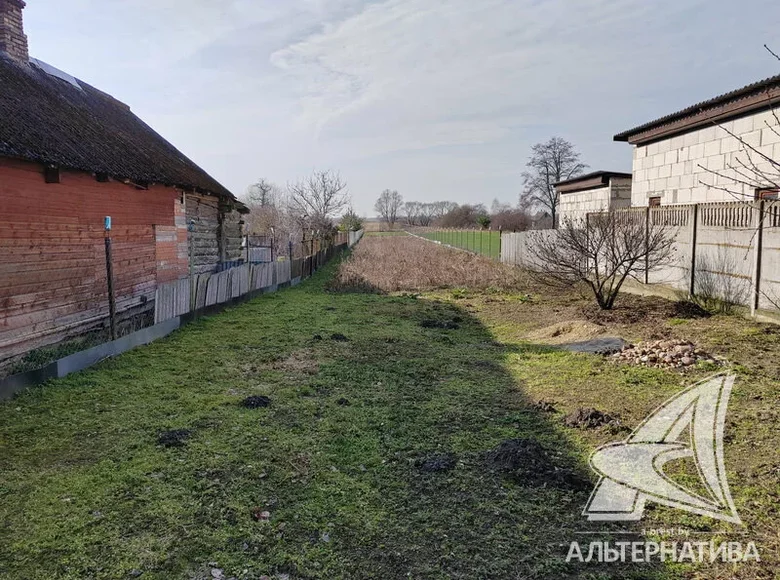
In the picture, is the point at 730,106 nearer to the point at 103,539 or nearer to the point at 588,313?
the point at 588,313

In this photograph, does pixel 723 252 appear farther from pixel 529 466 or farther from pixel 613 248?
pixel 529 466

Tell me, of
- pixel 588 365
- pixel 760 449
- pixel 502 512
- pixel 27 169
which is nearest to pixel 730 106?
pixel 588 365

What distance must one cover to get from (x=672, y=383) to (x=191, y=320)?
8101mm

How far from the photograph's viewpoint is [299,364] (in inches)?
262

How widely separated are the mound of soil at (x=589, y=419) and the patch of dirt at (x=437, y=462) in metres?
1.24

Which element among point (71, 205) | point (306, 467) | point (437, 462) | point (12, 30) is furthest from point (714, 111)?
point (12, 30)

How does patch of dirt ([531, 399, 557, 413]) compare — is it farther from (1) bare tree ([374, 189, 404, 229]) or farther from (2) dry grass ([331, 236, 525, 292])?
(1) bare tree ([374, 189, 404, 229])

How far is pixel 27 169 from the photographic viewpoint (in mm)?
6691

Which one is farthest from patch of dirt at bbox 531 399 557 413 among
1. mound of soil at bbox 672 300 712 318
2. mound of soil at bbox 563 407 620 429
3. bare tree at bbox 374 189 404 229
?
bare tree at bbox 374 189 404 229

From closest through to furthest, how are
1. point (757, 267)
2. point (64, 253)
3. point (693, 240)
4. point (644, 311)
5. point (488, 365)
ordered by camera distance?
point (488, 365), point (757, 267), point (64, 253), point (693, 240), point (644, 311)

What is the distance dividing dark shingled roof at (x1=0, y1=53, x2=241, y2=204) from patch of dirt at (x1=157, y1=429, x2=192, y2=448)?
13.8ft

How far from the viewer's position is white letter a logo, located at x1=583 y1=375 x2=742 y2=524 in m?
3.04

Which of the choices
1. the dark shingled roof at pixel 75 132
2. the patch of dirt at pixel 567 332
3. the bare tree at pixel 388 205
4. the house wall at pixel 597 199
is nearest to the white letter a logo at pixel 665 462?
the patch of dirt at pixel 567 332

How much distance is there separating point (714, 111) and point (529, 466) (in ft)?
32.6
